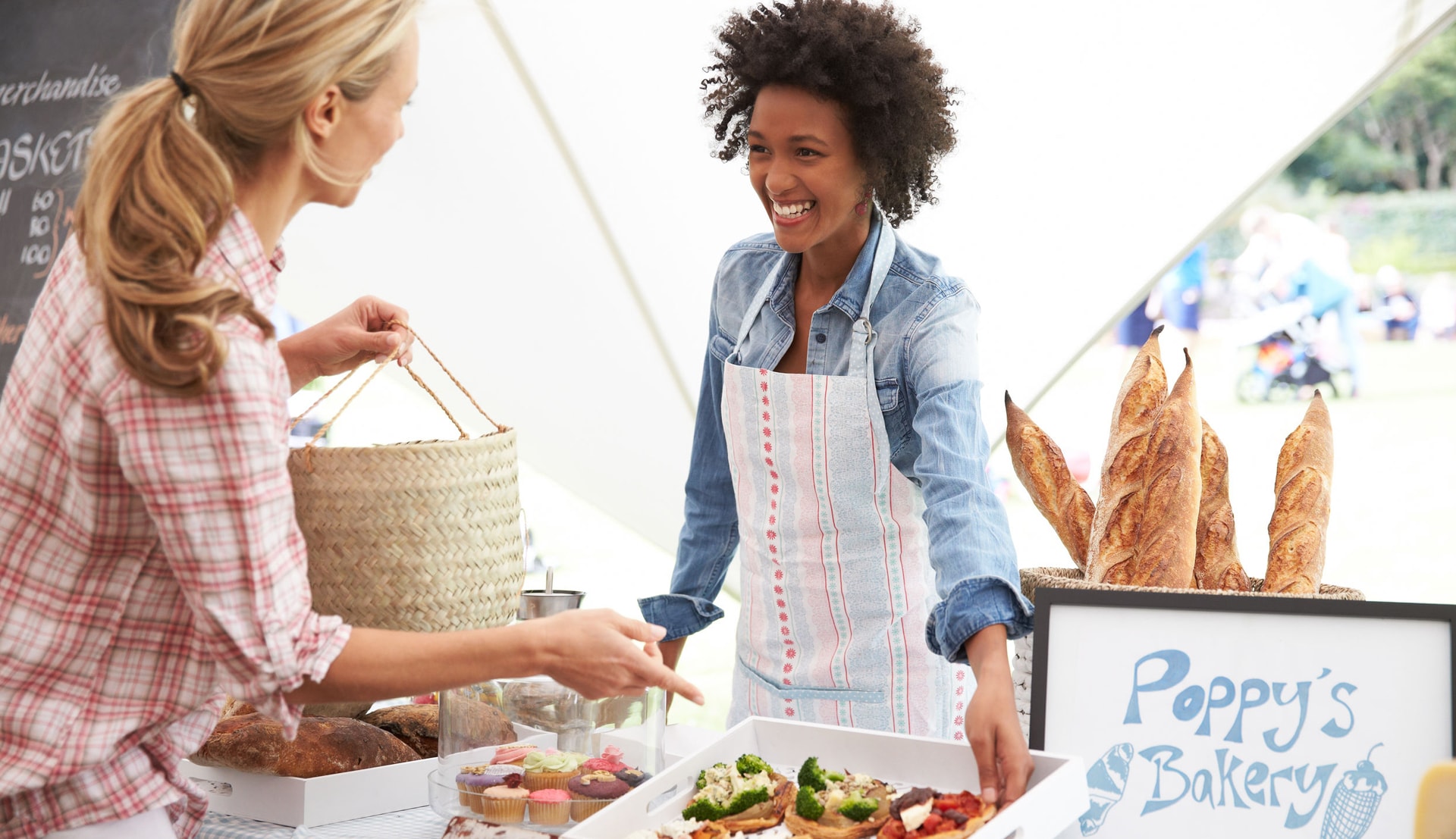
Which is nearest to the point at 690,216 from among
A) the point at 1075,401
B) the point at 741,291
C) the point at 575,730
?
the point at 741,291

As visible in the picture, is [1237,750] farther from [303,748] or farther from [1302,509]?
[303,748]

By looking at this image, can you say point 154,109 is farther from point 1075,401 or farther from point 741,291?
point 1075,401

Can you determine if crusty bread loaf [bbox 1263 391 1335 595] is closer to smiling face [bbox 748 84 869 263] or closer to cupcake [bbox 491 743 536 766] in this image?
smiling face [bbox 748 84 869 263]

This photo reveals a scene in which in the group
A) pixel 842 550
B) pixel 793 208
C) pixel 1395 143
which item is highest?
pixel 1395 143

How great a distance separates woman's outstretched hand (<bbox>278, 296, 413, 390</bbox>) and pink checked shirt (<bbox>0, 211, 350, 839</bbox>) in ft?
1.25

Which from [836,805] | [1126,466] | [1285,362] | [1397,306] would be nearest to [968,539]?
[1126,466]

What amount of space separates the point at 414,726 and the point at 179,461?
Answer: 2.20ft

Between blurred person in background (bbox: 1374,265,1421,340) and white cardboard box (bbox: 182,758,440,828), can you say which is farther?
blurred person in background (bbox: 1374,265,1421,340)

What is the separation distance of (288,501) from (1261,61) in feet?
5.52

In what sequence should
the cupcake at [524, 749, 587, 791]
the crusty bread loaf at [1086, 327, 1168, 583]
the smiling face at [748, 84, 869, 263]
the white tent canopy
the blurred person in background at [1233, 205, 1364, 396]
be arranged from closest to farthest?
1. the cupcake at [524, 749, 587, 791]
2. the crusty bread loaf at [1086, 327, 1168, 583]
3. the smiling face at [748, 84, 869, 263]
4. the white tent canopy
5. the blurred person in background at [1233, 205, 1364, 396]

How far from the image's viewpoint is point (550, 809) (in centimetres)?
108

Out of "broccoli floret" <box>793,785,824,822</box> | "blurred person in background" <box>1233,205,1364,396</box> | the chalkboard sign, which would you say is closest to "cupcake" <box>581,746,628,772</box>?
"broccoli floret" <box>793,785,824,822</box>

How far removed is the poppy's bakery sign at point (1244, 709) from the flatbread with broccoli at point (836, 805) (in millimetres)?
157

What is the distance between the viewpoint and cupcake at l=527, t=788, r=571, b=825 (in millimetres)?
1082
